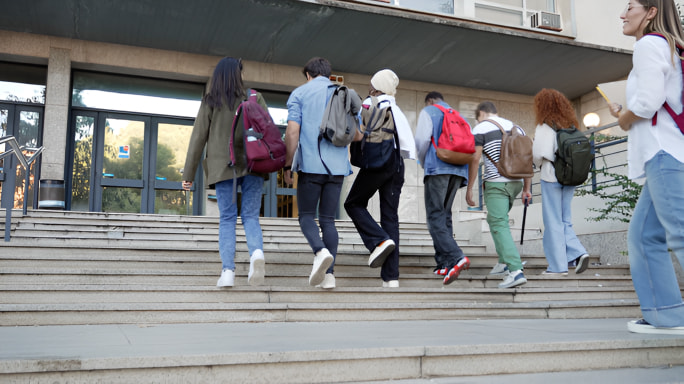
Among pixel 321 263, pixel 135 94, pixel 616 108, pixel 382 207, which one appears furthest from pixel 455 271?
pixel 135 94

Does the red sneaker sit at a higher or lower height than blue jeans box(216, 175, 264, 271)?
lower

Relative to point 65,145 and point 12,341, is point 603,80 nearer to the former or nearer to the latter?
point 65,145

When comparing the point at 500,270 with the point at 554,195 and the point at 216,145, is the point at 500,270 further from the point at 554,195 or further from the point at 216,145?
the point at 216,145

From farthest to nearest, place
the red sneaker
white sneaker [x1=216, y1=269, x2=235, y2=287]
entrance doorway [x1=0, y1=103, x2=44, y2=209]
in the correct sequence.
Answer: entrance doorway [x1=0, y1=103, x2=44, y2=209], the red sneaker, white sneaker [x1=216, y1=269, x2=235, y2=287]

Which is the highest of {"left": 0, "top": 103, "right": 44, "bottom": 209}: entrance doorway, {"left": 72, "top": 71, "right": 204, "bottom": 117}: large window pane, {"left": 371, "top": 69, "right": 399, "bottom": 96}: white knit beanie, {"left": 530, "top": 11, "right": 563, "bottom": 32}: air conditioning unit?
{"left": 530, "top": 11, "right": 563, "bottom": 32}: air conditioning unit

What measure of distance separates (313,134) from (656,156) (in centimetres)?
265

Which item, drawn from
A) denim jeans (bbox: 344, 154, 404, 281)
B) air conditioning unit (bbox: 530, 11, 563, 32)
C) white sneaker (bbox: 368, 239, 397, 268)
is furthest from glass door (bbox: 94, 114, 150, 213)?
white sneaker (bbox: 368, 239, 397, 268)

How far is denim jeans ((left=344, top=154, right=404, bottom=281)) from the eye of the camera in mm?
5309

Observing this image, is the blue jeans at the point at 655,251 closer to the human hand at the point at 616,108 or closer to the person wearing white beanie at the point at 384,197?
the human hand at the point at 616,108

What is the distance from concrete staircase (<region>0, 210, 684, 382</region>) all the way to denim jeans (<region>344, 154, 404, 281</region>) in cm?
32

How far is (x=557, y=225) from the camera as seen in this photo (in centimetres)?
632

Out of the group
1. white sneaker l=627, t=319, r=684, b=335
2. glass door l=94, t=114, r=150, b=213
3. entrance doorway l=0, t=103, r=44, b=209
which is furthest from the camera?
glass door l=94, t=114, r=150, b=213

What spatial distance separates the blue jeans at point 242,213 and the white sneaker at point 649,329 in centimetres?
272

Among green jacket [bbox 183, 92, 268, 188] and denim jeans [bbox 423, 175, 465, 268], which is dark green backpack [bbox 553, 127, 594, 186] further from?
green jacket [bbox 183, 92, 268, 188]
